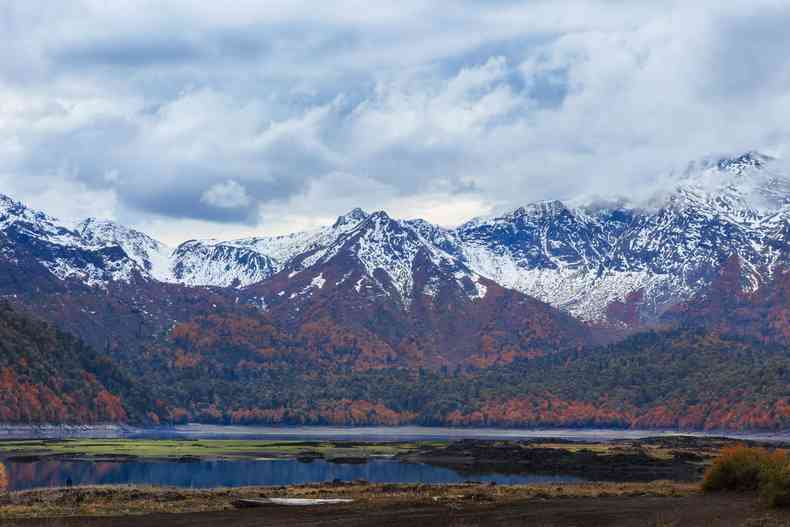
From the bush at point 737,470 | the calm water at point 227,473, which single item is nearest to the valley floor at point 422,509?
the bush at point 737,470

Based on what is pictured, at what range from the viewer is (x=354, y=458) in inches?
6924

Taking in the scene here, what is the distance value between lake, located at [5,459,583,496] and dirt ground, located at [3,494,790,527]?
4320cm

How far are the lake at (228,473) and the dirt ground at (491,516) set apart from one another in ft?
142

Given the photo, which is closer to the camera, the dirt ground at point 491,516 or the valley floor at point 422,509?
the dirt ground at point 491,516

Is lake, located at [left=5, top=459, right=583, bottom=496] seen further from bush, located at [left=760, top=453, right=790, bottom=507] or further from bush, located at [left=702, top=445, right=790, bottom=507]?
bush, located at [left=760, top=453, right=790, bottom=507]

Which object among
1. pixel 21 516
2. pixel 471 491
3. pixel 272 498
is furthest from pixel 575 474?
pixel 21 516

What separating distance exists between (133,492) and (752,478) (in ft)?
157

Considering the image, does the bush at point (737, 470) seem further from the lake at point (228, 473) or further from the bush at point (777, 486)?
the lake at point (228, 473)

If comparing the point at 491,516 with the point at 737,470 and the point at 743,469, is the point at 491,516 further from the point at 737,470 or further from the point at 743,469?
the point at 737,470

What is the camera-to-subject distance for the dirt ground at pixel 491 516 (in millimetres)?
64562

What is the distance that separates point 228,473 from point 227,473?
166 mm

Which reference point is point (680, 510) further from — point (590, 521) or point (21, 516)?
point (21, 516)

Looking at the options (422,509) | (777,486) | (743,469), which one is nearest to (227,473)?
(422,509)

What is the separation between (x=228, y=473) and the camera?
467 ft
